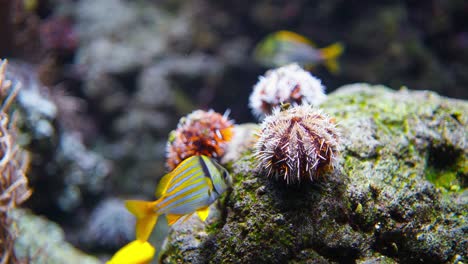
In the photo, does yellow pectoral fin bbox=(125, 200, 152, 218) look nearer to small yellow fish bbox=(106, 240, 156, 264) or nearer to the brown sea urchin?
the brown sea urchin

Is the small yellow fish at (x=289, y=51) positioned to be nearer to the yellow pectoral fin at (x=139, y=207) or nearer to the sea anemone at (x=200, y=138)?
the sea anemone at (x=200, y=138)

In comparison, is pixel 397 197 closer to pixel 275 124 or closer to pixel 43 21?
pixel 275 124

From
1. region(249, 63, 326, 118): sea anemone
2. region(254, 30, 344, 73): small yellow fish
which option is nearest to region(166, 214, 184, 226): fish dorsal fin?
region(249, 63, 326, 118): sea anemone

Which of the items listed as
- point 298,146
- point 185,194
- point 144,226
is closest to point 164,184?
point 185,194

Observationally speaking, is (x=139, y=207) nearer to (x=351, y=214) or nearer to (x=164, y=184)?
(x=164, y=184)

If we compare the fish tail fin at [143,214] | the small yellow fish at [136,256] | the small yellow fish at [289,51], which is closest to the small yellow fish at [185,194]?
the fish tail fin at [143,214]

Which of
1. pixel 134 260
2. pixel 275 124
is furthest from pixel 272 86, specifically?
pixel 134 260

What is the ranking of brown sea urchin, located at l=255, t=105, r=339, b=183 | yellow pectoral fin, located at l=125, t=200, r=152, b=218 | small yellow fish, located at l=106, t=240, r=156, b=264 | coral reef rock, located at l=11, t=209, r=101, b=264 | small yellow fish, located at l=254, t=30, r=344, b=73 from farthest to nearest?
small yellow fish, located at l=254, t=30, r=344, b=73, coral reef rock, located at l=11, t=209, r=101, b=264, small yellow fish, located at l=106, t=240, r=156, b=264, yellow pectoral fin, located at l=125, t=200, r=152, b=218, brown sea urchin, located at l=255, t=105, r=339, b=183
